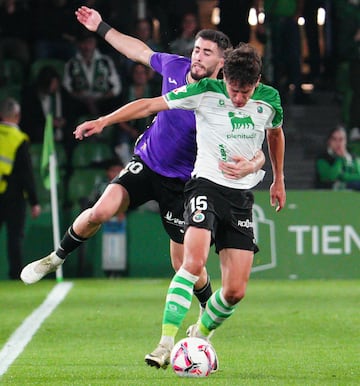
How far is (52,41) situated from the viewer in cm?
2205

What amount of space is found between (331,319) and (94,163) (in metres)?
8.35

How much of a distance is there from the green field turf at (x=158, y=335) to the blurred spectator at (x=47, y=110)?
150 inches

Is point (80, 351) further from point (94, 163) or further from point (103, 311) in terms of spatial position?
point (94, 163)

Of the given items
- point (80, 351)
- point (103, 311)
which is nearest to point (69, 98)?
point (103, 311)

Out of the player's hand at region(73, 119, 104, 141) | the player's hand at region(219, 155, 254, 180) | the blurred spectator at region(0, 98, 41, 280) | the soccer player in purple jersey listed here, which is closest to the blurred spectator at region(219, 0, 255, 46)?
the blurred spectator at region(0, 98, 41, 280)

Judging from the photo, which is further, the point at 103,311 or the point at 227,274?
the point at 103,311

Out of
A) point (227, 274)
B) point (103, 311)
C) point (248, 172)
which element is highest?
point (248, 172)

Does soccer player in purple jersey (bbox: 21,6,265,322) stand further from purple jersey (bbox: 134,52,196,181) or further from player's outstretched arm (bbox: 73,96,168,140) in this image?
player's outstretched arm (bbox: 73,96,168,140)

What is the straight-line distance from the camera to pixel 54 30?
22078mm

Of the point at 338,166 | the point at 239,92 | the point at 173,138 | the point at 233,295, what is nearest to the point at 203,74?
the point at 173,138

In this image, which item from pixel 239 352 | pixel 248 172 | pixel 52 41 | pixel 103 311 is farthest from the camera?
pixel 52 41

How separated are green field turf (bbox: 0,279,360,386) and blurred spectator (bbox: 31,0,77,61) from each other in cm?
530

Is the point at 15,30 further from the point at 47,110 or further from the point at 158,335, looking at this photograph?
the point at 158,335

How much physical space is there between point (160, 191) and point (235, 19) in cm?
1203
